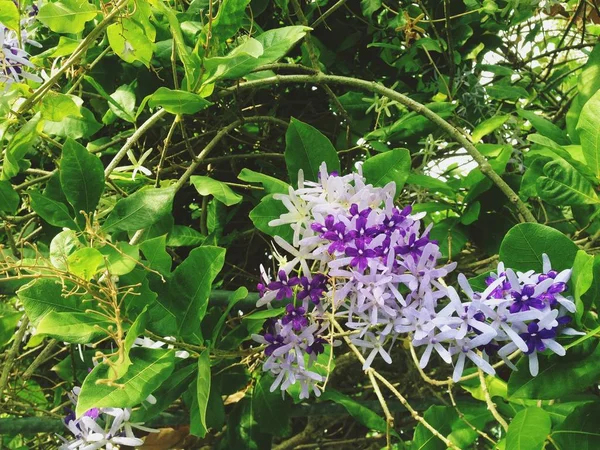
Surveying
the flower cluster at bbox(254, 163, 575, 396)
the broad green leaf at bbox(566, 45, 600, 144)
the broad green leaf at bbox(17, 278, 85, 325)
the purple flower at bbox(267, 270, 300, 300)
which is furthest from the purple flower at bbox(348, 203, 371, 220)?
the broad green leaf at bbox(566, 45, 600, 144)

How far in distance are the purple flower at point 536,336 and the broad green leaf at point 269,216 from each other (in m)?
0.28

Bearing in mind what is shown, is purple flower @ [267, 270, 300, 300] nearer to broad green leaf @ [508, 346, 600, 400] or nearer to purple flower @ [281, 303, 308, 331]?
purple flower @ [281, 303, 308, 331]

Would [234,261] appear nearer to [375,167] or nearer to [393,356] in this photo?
[393,356]

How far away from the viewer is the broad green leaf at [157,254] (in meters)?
0.70

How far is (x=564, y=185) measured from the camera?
68 cm

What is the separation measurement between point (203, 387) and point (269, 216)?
0.66 ft

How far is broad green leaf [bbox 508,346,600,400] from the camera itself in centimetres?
58

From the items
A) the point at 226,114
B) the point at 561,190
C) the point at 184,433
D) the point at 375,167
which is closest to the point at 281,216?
the point at 375,167

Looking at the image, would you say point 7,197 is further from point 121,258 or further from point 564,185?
point 564,185

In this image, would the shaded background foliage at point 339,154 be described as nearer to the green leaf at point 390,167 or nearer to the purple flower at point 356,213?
the green leaf at point 390,167

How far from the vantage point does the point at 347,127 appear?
42.4 inches

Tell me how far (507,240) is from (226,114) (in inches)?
22.0

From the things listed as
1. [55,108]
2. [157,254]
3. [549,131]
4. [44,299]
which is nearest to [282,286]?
[157,254]

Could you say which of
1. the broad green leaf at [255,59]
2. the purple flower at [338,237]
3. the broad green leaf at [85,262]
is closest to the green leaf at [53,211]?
the broad green leaf at [85,262]
